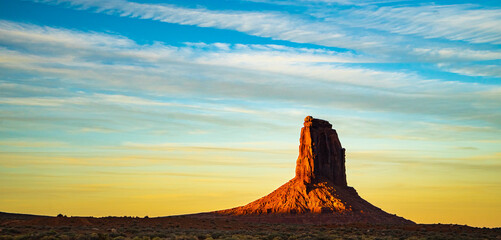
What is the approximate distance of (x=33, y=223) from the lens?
68.6 m

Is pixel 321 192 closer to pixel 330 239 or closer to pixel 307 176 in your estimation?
pixel 307 176

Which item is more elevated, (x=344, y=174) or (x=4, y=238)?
(x=344, y=174)

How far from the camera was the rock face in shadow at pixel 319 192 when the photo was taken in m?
102

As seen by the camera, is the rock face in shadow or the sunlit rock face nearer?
the rock face in shadow

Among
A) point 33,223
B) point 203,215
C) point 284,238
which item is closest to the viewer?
point 284,238

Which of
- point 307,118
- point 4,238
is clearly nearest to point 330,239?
point 4,238

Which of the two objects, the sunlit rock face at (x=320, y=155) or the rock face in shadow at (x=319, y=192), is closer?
the rock face in shadow at (x=319, y=192)

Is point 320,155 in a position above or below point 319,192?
above

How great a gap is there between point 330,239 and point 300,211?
178 ft

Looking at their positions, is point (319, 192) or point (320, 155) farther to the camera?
point (320, 155)

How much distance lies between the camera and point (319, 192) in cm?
10875

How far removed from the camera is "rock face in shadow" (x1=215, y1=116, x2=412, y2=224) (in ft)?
333

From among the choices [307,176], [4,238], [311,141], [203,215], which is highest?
[311,141]

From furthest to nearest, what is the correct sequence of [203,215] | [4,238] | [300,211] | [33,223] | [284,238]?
1. [203,215]
2. [300,211]
3. [33,223]
4. [284,238]
5. [4,238]
